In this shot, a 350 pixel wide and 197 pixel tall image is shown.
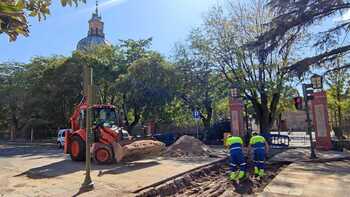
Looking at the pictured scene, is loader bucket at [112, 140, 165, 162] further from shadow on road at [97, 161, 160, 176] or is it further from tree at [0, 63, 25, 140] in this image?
tree at [0, 63, 25, 140]

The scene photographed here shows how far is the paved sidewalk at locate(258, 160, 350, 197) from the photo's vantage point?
27.6 ft

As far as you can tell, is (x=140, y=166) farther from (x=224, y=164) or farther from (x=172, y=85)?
(x=172, y=85)

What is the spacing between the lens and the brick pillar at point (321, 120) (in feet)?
63.6

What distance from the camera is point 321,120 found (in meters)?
19.5

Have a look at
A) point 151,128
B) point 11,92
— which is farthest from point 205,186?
point 11,92

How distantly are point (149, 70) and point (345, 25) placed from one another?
16.5m

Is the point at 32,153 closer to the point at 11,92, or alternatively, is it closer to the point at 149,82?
the point at 149,82

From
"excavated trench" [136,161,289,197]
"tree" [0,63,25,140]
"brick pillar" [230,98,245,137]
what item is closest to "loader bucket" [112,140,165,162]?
"excavated trench" [136,161,289,197]

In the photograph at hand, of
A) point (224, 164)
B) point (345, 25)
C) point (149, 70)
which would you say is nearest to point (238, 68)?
point (149, 70)

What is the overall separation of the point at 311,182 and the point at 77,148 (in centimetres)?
973

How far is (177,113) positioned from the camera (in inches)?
1479

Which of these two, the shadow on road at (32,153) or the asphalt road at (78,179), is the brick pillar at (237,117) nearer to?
the shadow on road at (32,153)

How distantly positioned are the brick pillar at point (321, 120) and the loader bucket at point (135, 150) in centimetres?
1036

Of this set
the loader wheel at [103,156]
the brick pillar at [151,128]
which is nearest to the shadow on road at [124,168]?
the loader wheel at [103,156]
